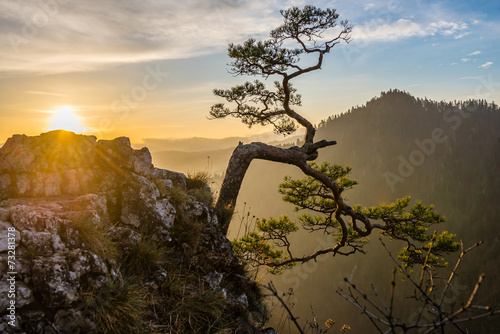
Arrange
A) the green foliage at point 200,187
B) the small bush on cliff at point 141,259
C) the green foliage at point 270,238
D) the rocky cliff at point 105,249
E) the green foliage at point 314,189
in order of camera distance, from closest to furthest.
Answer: the rocky cliff at point 105,249 → the small bush on cliff at point 141,259 → the green foliage at point 200,187 → the green foliage at point 270,238 → the green foliage at point 314,189

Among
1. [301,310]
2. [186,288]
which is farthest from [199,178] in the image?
[301,310]

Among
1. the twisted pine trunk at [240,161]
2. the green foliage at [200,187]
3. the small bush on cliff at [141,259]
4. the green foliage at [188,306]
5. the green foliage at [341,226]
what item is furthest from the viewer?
the green foliage at [341,226]

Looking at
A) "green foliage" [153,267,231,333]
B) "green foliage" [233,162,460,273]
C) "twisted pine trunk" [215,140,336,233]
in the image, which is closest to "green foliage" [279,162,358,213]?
"green foliage" [233,162,460,273]

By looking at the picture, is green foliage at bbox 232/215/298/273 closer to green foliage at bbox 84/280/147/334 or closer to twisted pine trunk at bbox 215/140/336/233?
twisted pine trunk at bbox 215/140/336/233

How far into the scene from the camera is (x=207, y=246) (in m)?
5.98

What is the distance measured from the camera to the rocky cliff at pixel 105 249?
3445 mm

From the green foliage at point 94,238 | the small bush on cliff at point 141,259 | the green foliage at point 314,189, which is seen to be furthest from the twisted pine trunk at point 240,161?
the green foliage at point 94,238

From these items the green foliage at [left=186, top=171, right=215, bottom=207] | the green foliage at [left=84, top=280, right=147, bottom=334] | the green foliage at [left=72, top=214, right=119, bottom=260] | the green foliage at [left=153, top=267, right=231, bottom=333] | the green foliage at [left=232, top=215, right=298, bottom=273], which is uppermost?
the green foliage at [left=186, top=171, right=215, bottom=207]

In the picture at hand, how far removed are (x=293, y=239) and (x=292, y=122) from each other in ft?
560

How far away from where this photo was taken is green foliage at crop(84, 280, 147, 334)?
11.3 feet

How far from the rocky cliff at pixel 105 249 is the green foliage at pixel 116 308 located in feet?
0.04

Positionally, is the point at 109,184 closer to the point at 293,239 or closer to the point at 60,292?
the point at 60,292

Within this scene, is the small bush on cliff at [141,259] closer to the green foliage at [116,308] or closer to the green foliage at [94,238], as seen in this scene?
→ the green foliage at [94,238]

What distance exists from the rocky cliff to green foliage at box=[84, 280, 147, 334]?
0.01 m
